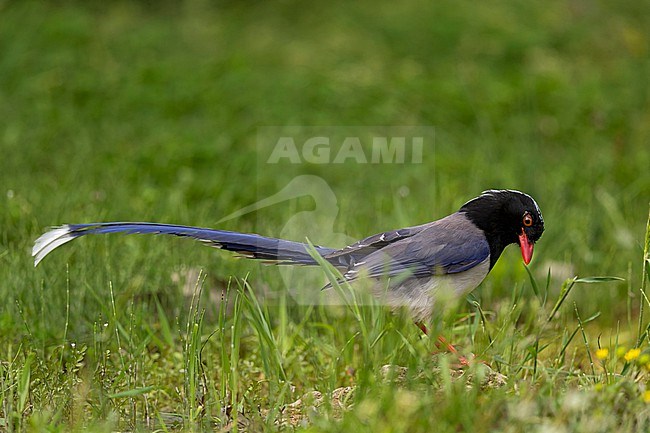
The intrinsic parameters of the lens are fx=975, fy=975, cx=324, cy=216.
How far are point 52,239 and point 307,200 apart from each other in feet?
8.46

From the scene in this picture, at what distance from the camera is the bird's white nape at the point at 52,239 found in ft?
10.4

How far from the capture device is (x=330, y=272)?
2.93 meters

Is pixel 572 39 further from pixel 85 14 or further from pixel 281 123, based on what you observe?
pixel 85 14

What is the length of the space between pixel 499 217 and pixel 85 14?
582 centimetres

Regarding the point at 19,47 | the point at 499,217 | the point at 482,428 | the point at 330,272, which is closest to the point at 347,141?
the point at 19,47

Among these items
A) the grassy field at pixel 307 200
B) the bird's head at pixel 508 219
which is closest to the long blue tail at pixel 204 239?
the grassy field at pixel 307 200

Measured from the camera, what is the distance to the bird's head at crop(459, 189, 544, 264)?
3.44 meters

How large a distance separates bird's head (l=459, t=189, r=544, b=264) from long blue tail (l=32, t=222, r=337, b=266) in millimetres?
644

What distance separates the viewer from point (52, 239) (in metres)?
3.17

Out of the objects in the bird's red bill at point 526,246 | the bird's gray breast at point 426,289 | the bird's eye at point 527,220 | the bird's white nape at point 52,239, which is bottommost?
the bird's gray breast at point 426,289

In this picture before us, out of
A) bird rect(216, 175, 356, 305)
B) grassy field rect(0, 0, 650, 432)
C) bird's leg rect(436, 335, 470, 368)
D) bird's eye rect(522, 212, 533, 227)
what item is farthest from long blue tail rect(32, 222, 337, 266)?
bird's eye rect(522, 212, 533, 227)

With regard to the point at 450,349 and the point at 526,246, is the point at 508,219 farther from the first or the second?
the point at 450,349

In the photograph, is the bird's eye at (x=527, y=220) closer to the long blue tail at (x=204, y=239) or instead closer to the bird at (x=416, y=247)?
the bird at (x=416, y=247)

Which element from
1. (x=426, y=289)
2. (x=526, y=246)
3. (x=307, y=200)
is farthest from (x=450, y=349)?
(x=307, y=200)
